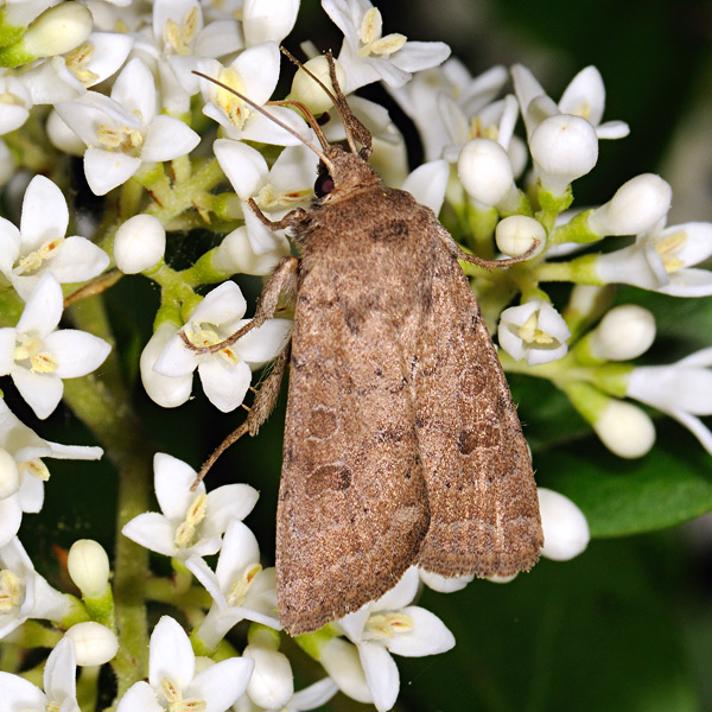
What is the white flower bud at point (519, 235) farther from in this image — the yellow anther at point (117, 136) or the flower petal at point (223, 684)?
the flower petal at point (223, 684)

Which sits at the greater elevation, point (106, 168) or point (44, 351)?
point (106, 168)

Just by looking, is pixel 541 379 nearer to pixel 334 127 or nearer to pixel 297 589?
pixel 334 127

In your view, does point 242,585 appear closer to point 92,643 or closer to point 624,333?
point 92,643

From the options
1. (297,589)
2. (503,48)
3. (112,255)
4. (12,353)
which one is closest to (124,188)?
(112,255)

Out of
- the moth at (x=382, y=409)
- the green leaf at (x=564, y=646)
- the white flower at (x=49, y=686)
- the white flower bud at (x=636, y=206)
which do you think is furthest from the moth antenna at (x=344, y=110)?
the green leaf at (x=564, y=646)

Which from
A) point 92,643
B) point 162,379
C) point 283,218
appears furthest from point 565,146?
point 92,643

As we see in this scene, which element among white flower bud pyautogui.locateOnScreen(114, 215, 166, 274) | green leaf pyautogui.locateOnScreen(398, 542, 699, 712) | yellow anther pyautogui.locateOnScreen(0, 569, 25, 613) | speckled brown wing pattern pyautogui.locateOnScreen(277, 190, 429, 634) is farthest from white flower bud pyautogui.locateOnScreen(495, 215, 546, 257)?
yellow anther pyautogui.locateOnScreen(0, 569, 25, 613)
